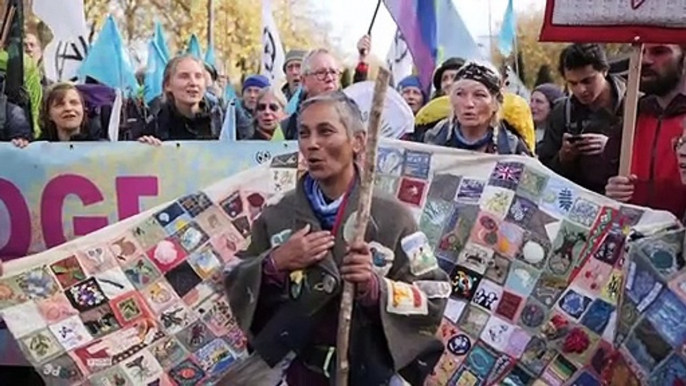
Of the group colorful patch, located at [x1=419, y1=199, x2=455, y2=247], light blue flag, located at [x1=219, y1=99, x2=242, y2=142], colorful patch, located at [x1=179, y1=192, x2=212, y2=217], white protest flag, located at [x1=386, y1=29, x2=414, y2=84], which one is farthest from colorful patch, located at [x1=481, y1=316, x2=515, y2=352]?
white protest flag, located at [x1=386, y1=29, x2=414, y2=84]

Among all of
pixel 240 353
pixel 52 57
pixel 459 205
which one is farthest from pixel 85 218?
pixel 52 57

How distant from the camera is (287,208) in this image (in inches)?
139

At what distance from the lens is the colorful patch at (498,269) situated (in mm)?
4574

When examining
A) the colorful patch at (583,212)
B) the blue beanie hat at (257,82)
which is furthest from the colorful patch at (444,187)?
the blue beanie hat at (257,82)

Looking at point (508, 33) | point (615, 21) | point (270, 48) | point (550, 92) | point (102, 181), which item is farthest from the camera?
point (508, 33)

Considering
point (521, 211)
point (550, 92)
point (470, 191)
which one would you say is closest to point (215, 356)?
point (470, 191)

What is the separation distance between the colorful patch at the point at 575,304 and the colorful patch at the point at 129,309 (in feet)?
5.31

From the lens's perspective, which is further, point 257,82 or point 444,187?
point 257,82

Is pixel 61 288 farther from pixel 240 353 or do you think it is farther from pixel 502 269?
pixel 502 269

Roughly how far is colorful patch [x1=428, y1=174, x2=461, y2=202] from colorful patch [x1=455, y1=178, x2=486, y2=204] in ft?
0.07

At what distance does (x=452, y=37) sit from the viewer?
25.8 ft

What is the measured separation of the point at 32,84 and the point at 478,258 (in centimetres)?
394

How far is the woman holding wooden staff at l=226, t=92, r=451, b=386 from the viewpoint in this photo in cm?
334

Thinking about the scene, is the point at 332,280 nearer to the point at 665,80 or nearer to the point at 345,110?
the point at 345,110
